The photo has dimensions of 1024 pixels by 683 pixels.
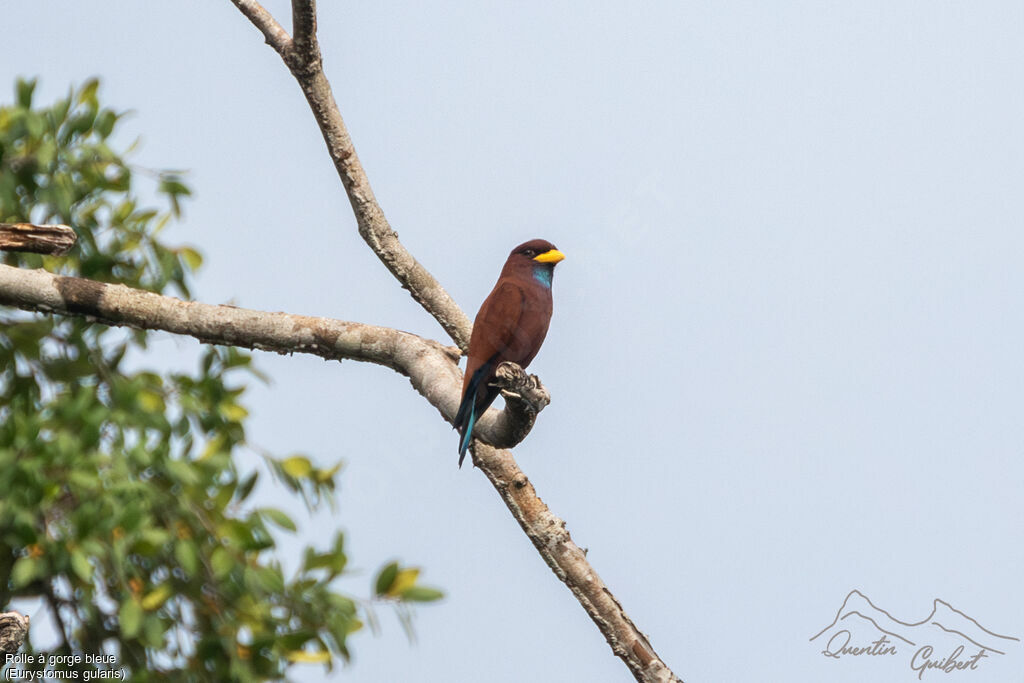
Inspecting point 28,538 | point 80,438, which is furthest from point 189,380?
point 28,538

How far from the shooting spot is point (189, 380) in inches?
109

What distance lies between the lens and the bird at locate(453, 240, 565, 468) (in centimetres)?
347

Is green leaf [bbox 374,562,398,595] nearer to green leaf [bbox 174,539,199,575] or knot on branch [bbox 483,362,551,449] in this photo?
green leaf [bbox 174,539,199,575]

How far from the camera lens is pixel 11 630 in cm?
266

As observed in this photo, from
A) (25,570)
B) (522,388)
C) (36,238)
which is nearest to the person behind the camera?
(25,570)

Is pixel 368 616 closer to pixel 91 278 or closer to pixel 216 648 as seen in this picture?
pixel 216 648

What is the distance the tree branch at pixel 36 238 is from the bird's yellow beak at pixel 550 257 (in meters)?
1.85

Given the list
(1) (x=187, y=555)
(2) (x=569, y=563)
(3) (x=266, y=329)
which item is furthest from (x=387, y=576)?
(2) (x=569, y=563)

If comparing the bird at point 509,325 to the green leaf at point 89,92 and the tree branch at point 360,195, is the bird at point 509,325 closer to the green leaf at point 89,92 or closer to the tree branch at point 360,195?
the tree branch at point 360,195

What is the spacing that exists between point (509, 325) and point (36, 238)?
159cm

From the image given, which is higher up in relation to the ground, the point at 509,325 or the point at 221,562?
the point at 509,325

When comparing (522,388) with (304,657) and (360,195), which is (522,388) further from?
(360,195)

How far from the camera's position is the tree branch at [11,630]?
265cm

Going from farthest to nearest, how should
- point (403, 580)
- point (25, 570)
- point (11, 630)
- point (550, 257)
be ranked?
point (550, 257) < point (11, 630) < point (403, 580) < point (25, 570)
